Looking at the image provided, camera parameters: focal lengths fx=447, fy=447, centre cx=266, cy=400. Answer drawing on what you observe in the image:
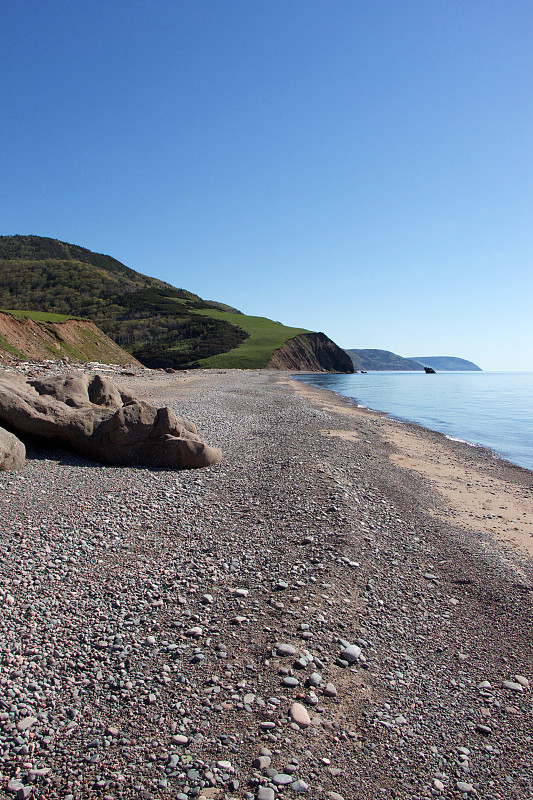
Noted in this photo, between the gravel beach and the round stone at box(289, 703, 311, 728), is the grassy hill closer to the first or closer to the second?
the gravel beach

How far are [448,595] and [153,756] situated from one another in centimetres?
497

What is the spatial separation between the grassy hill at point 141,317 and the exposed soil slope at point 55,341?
32847 millimetres

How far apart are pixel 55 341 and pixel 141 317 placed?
68360 mm

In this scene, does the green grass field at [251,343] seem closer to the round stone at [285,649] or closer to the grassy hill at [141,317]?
the grassy hill at [141,317]

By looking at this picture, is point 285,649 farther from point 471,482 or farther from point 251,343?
point 251,343

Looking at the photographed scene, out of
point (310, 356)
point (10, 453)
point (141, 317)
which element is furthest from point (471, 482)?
point (310, 356)

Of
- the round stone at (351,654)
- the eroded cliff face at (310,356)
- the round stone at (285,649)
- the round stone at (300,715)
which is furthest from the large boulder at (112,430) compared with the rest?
the eroded cliff face at (310,356)

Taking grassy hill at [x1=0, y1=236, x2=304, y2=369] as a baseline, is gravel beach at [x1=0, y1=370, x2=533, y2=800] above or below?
below

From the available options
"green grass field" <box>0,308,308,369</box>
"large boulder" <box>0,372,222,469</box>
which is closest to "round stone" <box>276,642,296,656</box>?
"large boulder" <box>0,372,222,469</box>

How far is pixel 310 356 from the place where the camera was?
13488cm

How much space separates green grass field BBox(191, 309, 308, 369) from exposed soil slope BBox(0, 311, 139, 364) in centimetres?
3335

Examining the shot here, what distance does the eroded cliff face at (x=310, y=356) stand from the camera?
117 m

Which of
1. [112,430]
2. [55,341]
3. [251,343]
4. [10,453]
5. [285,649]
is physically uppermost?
[251,343]

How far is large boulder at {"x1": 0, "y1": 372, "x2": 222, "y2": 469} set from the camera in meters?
11.9
